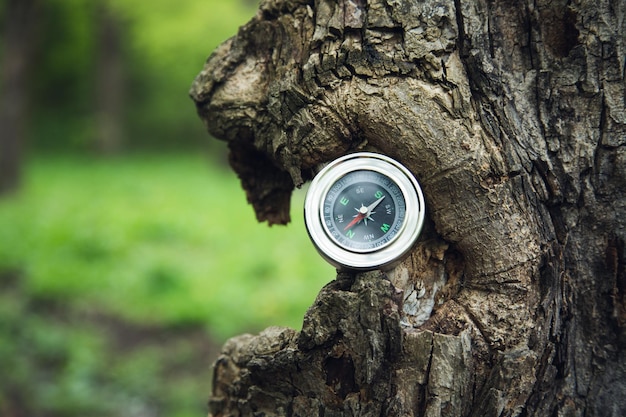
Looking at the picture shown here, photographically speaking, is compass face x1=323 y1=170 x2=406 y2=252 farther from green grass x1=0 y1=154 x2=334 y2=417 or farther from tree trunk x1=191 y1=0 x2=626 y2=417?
green grass x1=0 y1=154 x2=334 y2=417

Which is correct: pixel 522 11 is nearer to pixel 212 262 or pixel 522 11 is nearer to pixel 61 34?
pixel 212 262

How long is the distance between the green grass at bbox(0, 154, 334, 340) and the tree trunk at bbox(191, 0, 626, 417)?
145 inches

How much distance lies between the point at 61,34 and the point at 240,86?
19635 mm

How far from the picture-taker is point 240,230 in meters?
8.85

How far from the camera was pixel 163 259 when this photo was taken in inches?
281

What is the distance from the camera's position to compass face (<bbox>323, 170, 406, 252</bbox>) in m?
2.18

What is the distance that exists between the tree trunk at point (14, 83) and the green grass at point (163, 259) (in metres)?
0.66

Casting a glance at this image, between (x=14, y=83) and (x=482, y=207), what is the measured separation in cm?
1052

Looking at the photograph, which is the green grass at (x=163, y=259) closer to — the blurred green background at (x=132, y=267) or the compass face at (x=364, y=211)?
the blurred green background at (x=132, y=267)

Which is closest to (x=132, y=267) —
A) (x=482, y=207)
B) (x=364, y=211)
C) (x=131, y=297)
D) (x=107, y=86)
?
(x=131, y=297)

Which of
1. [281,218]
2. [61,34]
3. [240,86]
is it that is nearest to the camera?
[240,86]

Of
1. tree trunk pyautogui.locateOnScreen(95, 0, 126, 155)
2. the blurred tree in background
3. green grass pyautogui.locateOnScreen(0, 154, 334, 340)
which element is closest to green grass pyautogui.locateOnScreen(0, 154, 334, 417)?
green grass pyautogui.locateOnScreen(0, 154, 334, 340)

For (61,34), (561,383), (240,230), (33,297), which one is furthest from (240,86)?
(61,34)

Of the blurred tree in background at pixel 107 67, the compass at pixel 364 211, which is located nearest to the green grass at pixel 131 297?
the compass at pixel 364 211
